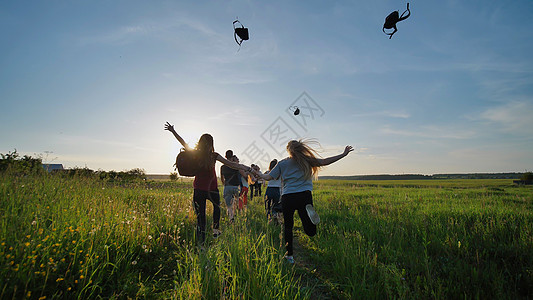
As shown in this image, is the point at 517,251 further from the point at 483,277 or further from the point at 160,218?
the point at 160,218

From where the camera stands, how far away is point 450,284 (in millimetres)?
3137

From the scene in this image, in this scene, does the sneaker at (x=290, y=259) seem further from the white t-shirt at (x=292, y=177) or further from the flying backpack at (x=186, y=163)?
the flying backpack at (x=186, y=163)

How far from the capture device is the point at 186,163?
4949 millimetres

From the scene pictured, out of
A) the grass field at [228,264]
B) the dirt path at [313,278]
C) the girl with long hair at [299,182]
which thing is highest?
the girl with long hair at [299,182]

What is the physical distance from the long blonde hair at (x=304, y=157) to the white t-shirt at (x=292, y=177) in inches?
3.3

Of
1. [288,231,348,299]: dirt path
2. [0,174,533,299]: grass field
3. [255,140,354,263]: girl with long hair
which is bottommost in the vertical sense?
[288,231,348,299]: dirt path

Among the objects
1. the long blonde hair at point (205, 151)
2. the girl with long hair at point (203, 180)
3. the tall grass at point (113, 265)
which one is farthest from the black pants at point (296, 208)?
the long blonde hair at point (205, 151)

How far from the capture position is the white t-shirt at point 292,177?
4.62 meters

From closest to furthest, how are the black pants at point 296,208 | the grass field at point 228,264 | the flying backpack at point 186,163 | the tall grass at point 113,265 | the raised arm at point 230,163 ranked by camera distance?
the tall grass at point 113,265 < the grass field at point 228,264 < the black pants at point 296,208 < the flying backpack at point 186,163 < the raised arm at point 230,163

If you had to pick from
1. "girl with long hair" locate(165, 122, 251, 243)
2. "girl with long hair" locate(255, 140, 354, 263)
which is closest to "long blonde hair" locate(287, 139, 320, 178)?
"girl with long hair" locate(255, 140, 354, 263)

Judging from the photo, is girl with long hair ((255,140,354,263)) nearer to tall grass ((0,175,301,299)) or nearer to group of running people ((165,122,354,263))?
group of running people ((165,122,354,263))

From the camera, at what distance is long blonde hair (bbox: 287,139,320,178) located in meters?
4.68

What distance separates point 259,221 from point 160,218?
124 inches

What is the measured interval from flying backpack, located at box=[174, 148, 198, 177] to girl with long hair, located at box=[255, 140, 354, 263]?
1579 millimetres
